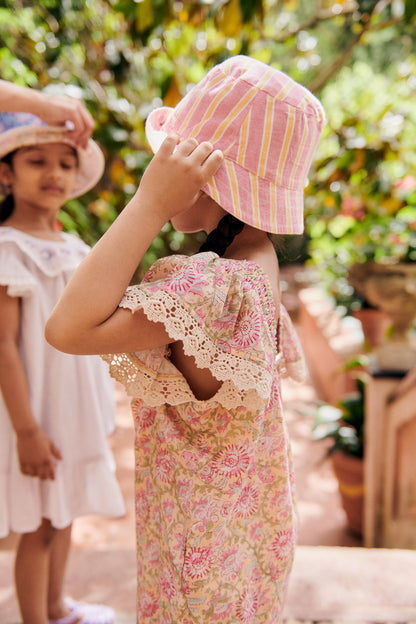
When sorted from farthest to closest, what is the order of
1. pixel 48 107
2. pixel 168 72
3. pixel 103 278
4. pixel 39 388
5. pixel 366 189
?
pixel 366 189, pixel 168 72, pixel 39 388, pixel 48 107, pixel 103 278

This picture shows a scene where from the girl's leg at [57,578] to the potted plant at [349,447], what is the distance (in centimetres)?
191

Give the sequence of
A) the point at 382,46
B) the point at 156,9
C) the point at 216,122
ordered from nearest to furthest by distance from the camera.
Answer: the point at 216,122
the point at 156,9
the point at 382,46

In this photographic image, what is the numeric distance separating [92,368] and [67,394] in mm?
99

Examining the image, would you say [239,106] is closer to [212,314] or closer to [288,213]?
[288,213]

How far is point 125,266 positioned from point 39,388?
684 mm

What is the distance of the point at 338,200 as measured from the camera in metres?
3.30

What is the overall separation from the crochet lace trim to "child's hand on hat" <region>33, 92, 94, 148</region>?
681 millimetres

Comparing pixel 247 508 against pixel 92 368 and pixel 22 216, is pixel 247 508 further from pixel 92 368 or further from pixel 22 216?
pixel 22 216

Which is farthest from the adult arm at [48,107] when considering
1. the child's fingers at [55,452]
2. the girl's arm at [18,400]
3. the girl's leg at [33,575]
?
Result: the girl's leg at [33,575]

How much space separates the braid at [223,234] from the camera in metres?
0.98

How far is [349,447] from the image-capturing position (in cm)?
308

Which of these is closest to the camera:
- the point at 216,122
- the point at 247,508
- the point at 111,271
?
the point at 111,271

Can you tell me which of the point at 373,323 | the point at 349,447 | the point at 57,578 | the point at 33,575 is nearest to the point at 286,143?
the point at 33,575

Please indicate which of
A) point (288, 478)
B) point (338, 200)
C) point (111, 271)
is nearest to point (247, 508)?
point (288, 478)
